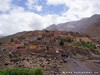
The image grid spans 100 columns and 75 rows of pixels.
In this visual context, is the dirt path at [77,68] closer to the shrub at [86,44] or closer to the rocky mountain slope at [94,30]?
the shrub at [86,44]

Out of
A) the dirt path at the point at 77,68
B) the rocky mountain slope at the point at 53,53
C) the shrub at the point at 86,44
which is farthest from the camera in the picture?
the shrub at the point at 86,44

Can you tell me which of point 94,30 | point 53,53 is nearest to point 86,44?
point 53,53

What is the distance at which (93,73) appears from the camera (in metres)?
66.1

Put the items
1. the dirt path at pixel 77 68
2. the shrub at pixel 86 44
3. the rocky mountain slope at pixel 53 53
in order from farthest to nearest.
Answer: the shrub at pixel 86 44 < the rocky mountain slope at pixel 53 53 < the dirt path at pixel 77 68

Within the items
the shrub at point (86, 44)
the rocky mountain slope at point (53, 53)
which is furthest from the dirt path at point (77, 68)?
the shrub at point (86, 44)

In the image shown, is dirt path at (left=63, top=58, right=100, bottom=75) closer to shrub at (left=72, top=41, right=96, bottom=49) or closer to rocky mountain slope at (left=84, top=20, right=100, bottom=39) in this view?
shrub at (left=72, top=41, right=96, bottom=49)

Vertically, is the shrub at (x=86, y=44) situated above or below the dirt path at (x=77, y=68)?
above

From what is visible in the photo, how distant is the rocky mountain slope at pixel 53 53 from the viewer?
6866cm

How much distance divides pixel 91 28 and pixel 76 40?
169ft

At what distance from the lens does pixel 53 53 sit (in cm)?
7712

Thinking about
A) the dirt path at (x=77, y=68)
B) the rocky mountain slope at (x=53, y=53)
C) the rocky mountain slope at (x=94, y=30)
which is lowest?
the dirt path at (x=77, y=68)

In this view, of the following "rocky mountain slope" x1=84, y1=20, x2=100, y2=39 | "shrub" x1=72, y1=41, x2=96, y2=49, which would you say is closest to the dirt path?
"shrub" x1=72, y1=41, x2=96, y2=49

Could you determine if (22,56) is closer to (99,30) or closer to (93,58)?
(93,58)

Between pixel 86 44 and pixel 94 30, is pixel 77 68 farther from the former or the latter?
pixel 94 30
